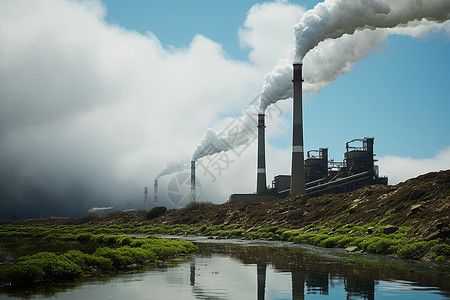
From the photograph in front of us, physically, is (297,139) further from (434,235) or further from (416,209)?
(434,235)

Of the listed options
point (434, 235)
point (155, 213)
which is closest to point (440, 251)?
point (434, 235)

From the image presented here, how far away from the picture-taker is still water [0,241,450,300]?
12641mm

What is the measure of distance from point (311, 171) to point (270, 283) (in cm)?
7505

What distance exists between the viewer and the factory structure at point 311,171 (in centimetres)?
6819

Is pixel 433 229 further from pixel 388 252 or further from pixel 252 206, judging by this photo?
pixel 252 206

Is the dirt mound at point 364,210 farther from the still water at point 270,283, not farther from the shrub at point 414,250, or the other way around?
the still water at point 270,283

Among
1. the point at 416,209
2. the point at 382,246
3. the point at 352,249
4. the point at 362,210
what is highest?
the point at 416,209

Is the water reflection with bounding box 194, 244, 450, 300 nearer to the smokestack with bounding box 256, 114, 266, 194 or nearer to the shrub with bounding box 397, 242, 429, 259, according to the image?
the shrub with bounding box 397, 242, 429, 259

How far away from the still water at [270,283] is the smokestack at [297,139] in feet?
154

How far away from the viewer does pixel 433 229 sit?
25.8 meters

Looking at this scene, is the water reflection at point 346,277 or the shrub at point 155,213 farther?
the shrub at point 155,213

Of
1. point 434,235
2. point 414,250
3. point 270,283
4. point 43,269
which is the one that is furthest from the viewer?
point 434,235

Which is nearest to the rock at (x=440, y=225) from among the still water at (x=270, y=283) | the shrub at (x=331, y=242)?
the still water at (x=270, y=283)

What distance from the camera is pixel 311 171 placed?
88.7m
